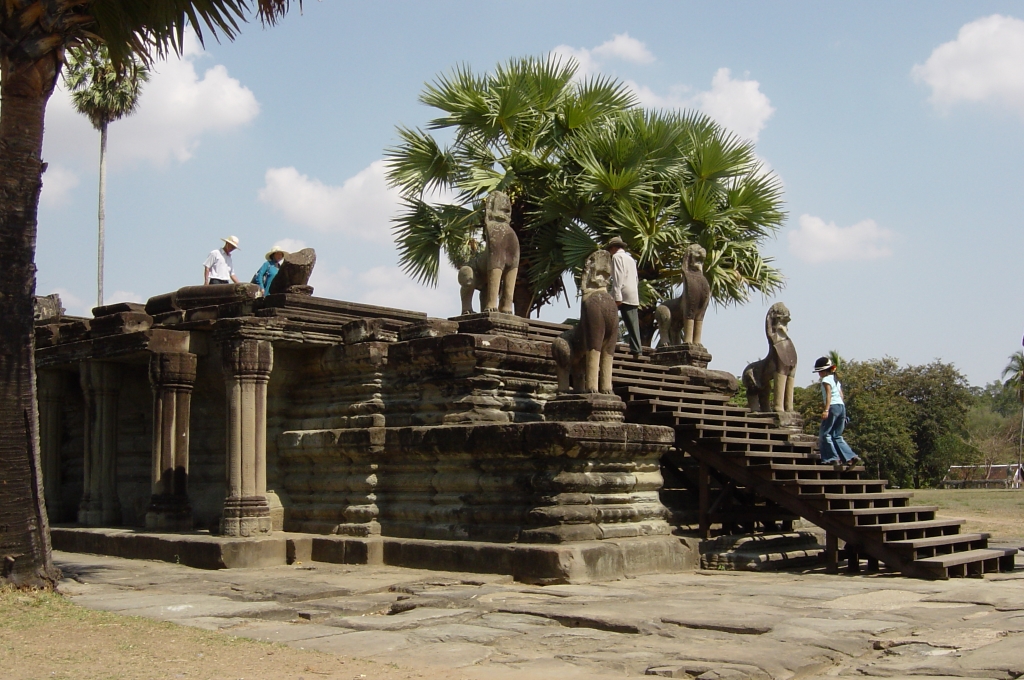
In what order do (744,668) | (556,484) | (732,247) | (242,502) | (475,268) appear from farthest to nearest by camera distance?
1. (732,247)
2. (475,268)
3. (242,502)
4. (556,484)
5. (744,668)

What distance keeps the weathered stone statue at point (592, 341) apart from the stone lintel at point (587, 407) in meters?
0.12

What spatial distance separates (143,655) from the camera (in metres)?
6.20

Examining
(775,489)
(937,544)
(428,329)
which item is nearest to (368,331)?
(428,329)

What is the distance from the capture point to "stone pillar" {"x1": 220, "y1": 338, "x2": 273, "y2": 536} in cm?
1157

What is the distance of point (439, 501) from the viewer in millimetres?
11070

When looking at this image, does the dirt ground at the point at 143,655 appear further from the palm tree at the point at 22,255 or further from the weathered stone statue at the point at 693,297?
the weathered stone statue at the point at 693,297

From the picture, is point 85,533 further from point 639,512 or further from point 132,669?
point 132,669

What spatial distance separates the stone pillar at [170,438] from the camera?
496 inches

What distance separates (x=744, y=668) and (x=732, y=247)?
15.6 m

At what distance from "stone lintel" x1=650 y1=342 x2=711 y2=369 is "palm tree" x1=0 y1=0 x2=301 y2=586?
28.3 feet

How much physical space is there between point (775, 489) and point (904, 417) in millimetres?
33950

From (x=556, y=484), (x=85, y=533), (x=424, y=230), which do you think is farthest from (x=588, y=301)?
(x=424, y=230)

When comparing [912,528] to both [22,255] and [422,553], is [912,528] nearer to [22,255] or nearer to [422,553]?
[422,553]

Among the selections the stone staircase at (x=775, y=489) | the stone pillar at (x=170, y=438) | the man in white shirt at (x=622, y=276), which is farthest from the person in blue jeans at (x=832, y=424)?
the stone pillar at (x=170, y=438)
